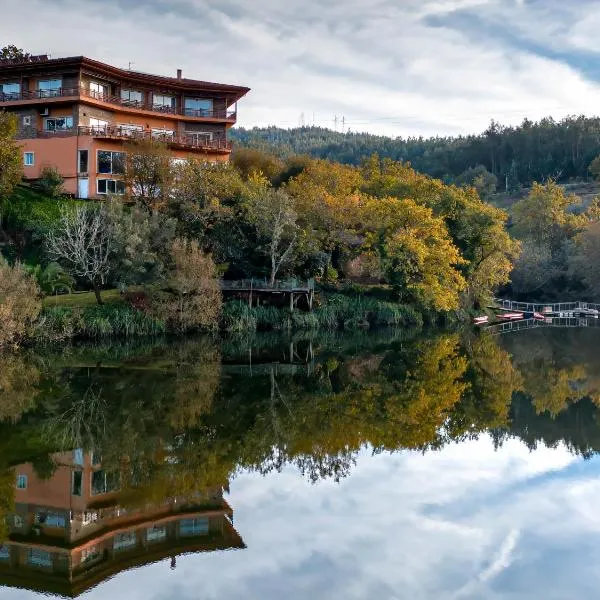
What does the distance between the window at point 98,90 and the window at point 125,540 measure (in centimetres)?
4429

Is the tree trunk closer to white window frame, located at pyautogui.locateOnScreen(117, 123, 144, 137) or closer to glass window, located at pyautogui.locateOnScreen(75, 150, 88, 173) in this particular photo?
glass window, located at pyautogui.locateOnScreen(75, 150, 88, 173)

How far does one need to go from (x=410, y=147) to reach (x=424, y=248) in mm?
106650

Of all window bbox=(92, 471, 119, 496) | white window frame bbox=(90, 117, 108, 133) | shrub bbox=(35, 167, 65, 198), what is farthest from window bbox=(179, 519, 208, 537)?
white window frame bbox=(90, 117, 108, 133)

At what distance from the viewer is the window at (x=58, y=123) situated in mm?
53281

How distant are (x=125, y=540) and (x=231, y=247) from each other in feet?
109

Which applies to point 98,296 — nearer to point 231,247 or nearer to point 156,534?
point 231,247

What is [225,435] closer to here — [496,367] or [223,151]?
[496,367]

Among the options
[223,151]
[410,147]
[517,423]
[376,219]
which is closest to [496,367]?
[517,423]

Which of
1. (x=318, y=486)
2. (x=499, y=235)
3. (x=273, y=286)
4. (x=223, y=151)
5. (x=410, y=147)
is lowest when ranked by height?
(x=318, y=486)

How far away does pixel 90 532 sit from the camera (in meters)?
15.1

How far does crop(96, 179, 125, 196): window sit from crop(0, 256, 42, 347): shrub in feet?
58.5

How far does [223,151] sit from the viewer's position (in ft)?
194

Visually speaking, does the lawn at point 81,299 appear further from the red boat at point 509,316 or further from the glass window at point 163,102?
the red boat at point 509,316

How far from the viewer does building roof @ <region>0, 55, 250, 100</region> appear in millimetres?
51531
